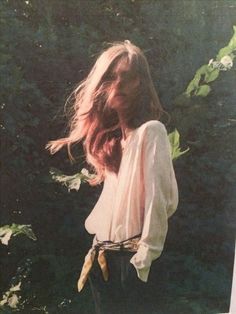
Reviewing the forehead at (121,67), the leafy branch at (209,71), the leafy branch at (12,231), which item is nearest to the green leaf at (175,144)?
the leafy branch at (209,71)

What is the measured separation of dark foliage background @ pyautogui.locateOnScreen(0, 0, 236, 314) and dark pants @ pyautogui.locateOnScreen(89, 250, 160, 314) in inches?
1.9

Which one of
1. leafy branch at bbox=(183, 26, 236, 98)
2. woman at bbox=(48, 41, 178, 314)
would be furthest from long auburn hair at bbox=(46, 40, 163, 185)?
leafy branch at bbox=(183, 26, 236, 98)

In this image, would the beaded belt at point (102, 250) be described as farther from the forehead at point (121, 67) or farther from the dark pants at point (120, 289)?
the forehead at point (121, 67)

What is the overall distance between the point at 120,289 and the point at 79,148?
1.62 ft

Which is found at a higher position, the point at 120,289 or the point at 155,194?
the point at 155,194

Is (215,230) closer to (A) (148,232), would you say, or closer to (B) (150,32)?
(A) (148,232)

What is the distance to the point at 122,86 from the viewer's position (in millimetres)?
1584

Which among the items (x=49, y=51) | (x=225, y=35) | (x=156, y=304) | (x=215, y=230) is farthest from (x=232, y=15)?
(x=156, y=304)

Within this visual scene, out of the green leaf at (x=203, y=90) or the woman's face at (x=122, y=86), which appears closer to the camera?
the woman's face at (x=122, y=86)

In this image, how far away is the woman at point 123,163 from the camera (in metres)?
1.59

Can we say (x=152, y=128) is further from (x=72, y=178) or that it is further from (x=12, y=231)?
(x=12, y=231)

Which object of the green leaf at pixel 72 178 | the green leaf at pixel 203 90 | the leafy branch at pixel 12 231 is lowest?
the leafy branch at pixel 12 231

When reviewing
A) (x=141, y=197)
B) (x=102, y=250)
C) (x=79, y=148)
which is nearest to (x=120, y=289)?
(x=102, y=250)

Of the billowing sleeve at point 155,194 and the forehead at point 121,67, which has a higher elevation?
the forehead at point 121,67
